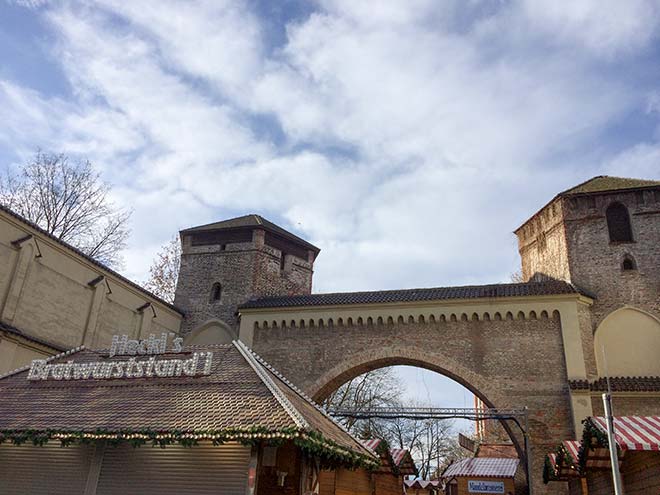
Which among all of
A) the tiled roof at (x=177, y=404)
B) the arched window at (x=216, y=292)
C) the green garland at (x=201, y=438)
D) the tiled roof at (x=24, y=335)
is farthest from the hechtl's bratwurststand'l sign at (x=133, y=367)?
the arched window at (x=216, y=292)

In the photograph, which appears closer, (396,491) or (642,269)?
(396,491)

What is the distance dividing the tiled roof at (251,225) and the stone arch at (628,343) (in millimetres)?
12621

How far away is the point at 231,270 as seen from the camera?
78.7ft

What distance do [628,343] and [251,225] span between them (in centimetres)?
1482

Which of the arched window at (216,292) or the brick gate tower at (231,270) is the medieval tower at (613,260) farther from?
the arched window at (216,292)

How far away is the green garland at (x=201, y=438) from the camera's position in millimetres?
8859

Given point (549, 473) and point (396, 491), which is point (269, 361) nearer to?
point (396, 491)

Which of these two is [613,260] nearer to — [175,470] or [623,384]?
[623,384]

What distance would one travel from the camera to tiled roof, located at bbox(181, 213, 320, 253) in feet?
80.7

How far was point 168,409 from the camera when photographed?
10188 millimetres

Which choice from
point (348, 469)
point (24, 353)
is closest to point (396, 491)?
point (348, 469)

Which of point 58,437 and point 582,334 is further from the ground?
point 582,334

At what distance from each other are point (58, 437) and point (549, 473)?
10.7 meters

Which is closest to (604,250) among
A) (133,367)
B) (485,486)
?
(485,486)
